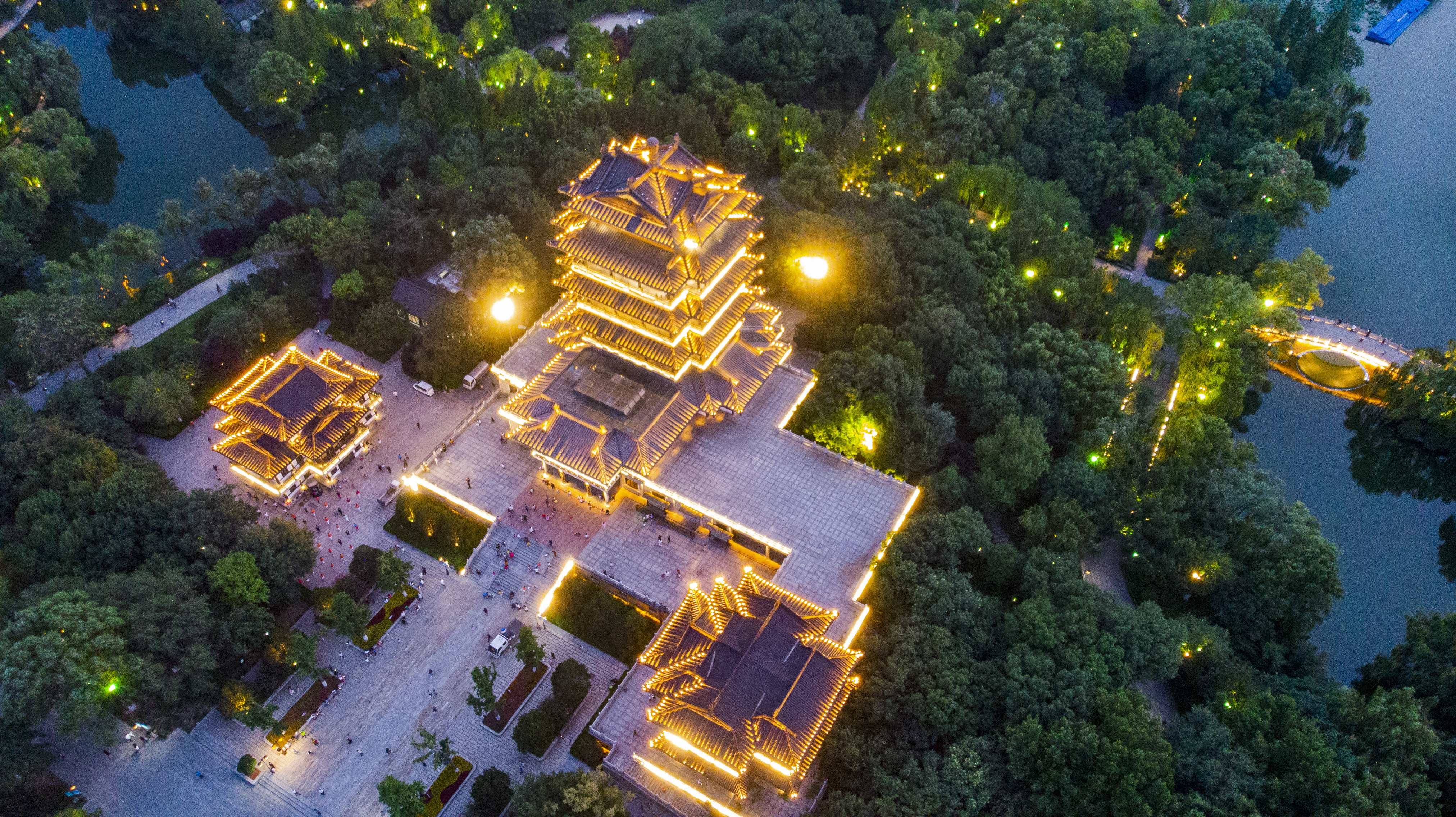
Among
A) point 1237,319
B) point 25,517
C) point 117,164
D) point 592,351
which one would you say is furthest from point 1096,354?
point 117,164

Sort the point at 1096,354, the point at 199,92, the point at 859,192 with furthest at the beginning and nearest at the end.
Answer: the point at 199,92
the point at 859,192
the point at 1096,354

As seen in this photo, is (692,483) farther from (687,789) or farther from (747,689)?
(687,789)

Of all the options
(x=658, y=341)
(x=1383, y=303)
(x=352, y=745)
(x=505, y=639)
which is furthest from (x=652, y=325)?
(x=1383, y=303)

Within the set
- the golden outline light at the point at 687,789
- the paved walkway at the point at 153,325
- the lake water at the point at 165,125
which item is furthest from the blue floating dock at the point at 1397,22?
the paved walkway at the point at 153,325

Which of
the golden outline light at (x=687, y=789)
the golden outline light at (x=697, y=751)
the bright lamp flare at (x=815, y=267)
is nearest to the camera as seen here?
the golden outline light at (x=697, y=751)

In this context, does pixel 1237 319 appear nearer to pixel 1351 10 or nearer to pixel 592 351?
pixel 592 351

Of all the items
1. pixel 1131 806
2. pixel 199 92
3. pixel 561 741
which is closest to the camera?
pixel 1131 806

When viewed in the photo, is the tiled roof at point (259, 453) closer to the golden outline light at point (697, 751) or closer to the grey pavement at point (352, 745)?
the grey pavement at point (352, 745)
